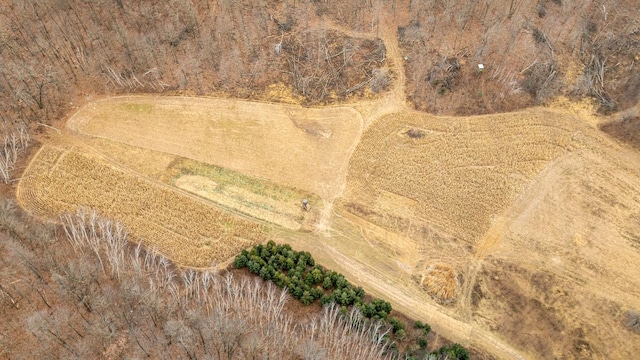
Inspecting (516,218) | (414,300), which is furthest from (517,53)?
(414,300)

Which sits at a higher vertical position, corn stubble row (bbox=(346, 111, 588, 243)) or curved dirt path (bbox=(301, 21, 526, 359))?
corn stubble row (bbox=(346, 111, 588, 243))

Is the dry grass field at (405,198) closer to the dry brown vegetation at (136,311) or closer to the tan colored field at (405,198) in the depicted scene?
the tan colored field at (405,198)

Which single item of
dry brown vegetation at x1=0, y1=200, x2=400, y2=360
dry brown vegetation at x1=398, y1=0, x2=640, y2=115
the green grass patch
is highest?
dry brown vegetation at x1=398, y1=0, x2=640, y2=115

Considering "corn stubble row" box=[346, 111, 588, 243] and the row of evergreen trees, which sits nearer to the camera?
the row of evergreen trees

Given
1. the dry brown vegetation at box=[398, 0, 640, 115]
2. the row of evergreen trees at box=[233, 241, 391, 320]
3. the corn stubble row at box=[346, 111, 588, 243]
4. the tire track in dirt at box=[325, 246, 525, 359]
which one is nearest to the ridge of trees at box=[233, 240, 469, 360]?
the row of evergreen trees at box=[233, 241, 391, 320]

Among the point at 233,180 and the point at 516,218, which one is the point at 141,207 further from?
the point at 516,218

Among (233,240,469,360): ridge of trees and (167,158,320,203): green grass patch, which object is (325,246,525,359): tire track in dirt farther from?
(167,158,320,203): green grass patch
